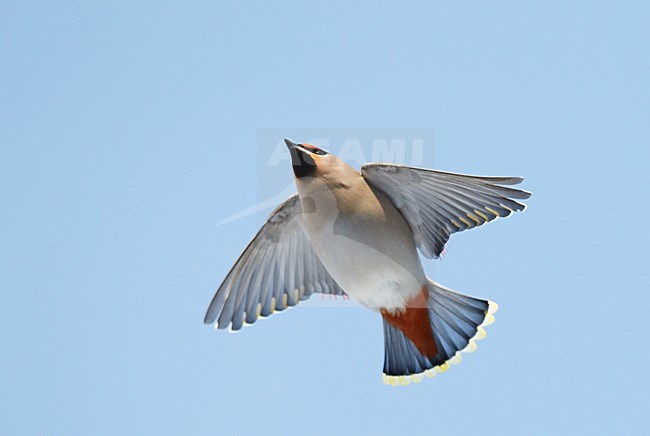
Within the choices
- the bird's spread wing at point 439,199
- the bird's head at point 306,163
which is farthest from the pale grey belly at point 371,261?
the bird's head at point 306,163

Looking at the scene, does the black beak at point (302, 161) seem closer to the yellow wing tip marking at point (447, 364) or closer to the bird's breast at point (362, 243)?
the bird's breast at point (362, 243)

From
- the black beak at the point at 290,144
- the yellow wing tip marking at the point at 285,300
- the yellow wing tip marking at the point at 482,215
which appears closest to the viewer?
the black beak at the point at 290,144

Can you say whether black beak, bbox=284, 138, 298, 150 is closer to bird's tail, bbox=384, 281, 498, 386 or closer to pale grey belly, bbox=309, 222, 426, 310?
pale grey belly, bbox=309, 222, 426, 310

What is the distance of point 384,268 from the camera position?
4344 millimetres

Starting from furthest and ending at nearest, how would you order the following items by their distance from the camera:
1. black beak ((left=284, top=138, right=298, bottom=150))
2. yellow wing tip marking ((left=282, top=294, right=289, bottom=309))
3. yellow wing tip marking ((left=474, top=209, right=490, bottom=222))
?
1. yellow wing tip marking ((left=282, top=294, right=289, bottom=309))
2. yellow wing tip marking ((left=474, top=209, right=490, bottom=222))
3. black beak ((left=284, top=138, right=298, bottom=150))

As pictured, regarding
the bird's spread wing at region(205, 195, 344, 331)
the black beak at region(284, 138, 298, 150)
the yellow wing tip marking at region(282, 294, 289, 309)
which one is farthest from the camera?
the yellow wing tip marking at region(282, 294, 289, 309)

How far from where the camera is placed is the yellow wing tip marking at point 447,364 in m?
4.92

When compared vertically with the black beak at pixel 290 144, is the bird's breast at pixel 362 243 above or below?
below

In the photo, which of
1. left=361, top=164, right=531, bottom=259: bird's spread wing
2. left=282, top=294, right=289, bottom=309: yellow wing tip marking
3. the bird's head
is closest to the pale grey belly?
left=361, top=164, right=531, bottom=259: bird's spread wing

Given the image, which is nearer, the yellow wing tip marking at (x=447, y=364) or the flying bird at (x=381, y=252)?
the flying bird at (x=381, y=252)

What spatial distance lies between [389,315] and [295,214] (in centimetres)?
85

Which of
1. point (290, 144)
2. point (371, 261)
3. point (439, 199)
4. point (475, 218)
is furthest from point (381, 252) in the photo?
point (290, 144)

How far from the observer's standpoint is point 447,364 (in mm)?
4996

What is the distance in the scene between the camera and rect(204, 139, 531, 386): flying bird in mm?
4242
